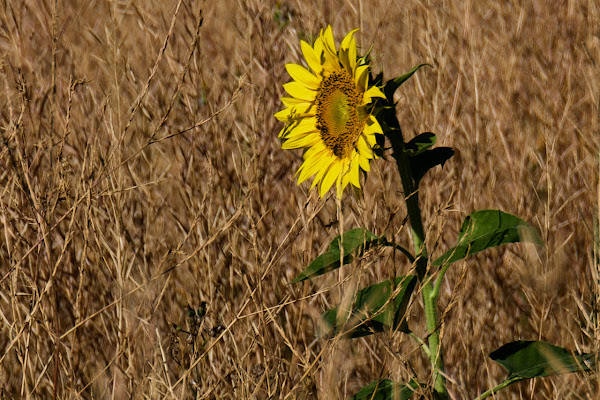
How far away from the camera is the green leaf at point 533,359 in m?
0.81

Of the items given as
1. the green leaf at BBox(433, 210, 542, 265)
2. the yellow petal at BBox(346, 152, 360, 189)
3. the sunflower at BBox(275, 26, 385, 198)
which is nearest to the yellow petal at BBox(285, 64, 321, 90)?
the sunflower at BBox(275, 26, 385, 198)

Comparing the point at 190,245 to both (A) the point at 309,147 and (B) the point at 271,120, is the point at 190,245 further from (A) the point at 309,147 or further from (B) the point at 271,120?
(A) the point at 309,147

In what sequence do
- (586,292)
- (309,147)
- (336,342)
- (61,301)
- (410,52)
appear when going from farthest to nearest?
(410,52), (61,301), (586,292), (309,147), (336,342)

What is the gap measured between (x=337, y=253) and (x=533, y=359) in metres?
0.26

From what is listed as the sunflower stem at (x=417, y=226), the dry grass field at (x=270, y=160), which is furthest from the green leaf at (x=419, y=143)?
the dry grass field at (x=270, y=160)

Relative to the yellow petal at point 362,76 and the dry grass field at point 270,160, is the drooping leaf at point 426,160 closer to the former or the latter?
the yellow petal at point 362,76

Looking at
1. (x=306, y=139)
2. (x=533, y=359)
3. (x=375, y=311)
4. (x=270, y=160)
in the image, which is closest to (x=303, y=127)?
(x=306, y=139)

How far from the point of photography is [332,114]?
0.94 meters

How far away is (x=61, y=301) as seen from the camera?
153 centimetres

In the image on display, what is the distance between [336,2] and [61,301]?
3.21 ft

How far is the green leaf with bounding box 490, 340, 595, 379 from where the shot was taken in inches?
31.9

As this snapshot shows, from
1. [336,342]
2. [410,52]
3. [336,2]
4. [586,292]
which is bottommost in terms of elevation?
[586,292]

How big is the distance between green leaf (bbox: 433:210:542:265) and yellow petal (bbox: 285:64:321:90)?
0.28 meters

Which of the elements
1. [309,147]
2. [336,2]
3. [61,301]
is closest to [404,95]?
[336,2]
